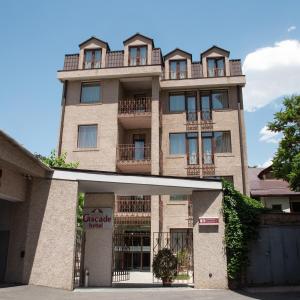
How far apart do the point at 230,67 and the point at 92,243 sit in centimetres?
2000

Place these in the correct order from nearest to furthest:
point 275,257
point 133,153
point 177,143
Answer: point 275,257
point 133,153
point 177,143

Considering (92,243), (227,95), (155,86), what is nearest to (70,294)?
(92,243)

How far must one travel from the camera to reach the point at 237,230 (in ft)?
49.8

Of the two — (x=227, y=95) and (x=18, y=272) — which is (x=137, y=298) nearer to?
(x=18, y=272)

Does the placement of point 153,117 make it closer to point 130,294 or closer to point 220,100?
point 220,100

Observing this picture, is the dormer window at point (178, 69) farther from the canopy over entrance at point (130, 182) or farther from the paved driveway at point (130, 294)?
the paved driveway at point (130, 294)

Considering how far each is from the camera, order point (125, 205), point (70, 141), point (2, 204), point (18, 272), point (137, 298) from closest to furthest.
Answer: point (137, 298), point (18, 272), point (2, 204), point (125, 205), point (70, 141)

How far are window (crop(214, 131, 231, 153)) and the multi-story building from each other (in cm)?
8

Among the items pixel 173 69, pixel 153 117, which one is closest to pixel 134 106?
pixel 153 117

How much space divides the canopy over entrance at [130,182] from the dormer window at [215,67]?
16482 millimetres

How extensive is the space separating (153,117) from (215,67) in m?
7.38

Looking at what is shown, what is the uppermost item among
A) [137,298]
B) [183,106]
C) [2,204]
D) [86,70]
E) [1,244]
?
[86,70]

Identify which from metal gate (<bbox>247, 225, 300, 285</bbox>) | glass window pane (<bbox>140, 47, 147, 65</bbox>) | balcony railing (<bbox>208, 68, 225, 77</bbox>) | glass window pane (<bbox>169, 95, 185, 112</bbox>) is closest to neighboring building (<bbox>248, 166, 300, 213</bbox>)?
balcony railing (<bbox>208, 68, 225, 77</bbox>)

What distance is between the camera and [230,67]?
3014 cm
